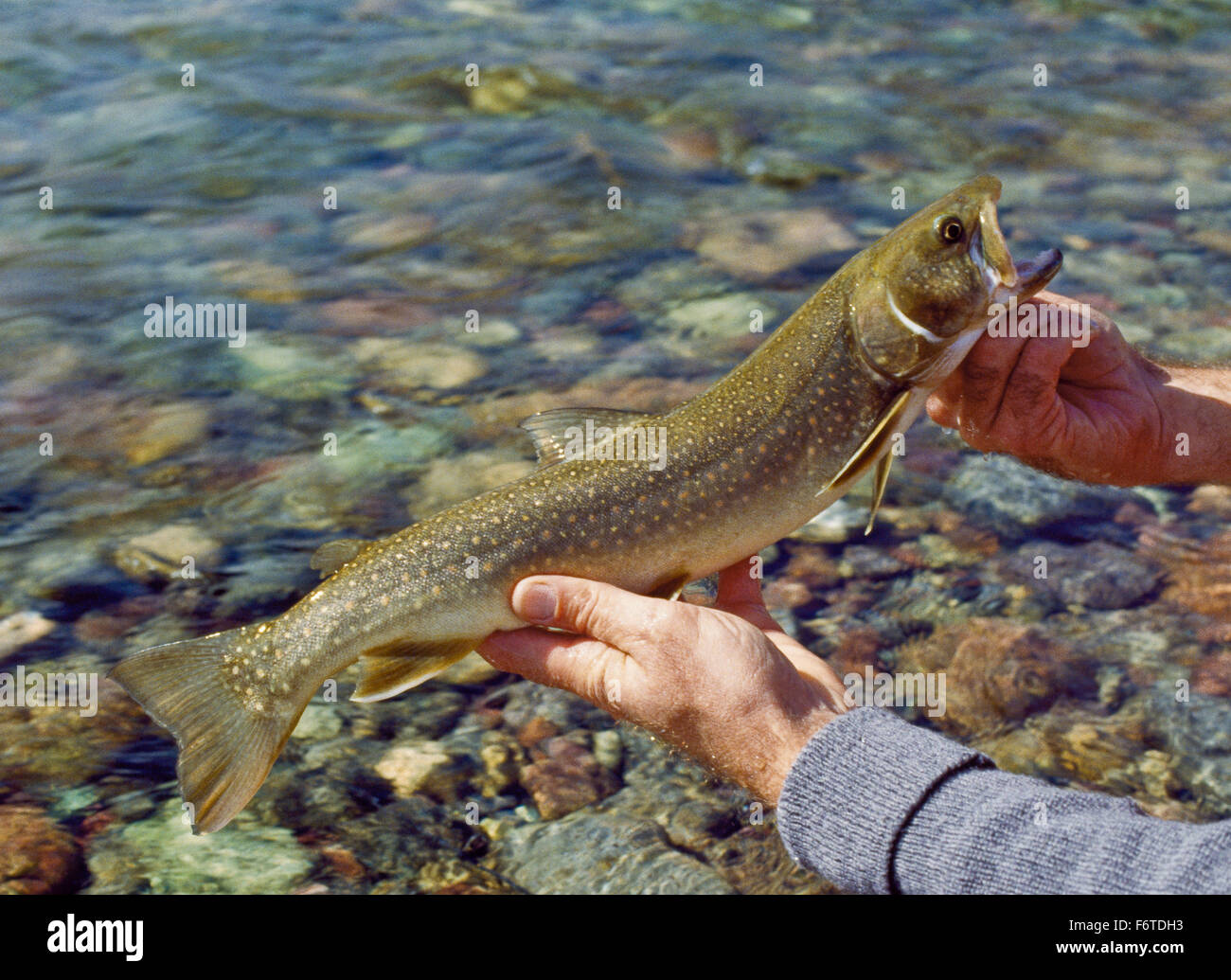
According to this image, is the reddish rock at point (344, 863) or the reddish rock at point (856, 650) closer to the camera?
the reddish rock at point (344, 863)

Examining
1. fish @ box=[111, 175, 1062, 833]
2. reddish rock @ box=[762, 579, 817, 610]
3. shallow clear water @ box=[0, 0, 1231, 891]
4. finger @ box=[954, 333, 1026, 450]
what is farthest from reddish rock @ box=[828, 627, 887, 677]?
fish @ box=[111, 175, 1062, 833]

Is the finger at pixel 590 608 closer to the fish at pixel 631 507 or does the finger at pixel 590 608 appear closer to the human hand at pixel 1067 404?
the fish at pixel 631 507

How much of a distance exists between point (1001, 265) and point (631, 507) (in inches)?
49.7

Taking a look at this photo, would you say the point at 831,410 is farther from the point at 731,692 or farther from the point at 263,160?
the point at 263,160

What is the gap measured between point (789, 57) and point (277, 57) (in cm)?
505

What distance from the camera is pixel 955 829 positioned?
261cm

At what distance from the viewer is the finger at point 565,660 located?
3.25 m

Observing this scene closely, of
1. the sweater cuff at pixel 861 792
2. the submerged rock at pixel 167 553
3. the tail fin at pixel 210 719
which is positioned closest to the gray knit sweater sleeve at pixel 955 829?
the sweater cuff at pixel 861 792

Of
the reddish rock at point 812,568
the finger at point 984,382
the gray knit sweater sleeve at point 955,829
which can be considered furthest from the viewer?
the reddish rock at point 812,568

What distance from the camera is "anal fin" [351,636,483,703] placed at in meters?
3.22

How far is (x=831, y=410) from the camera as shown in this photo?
3.46 metres

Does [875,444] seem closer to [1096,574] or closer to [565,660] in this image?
[565,660]

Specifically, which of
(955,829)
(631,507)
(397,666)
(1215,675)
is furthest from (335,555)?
(1215,675)

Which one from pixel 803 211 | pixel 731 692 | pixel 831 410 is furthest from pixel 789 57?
pixel 731 692
